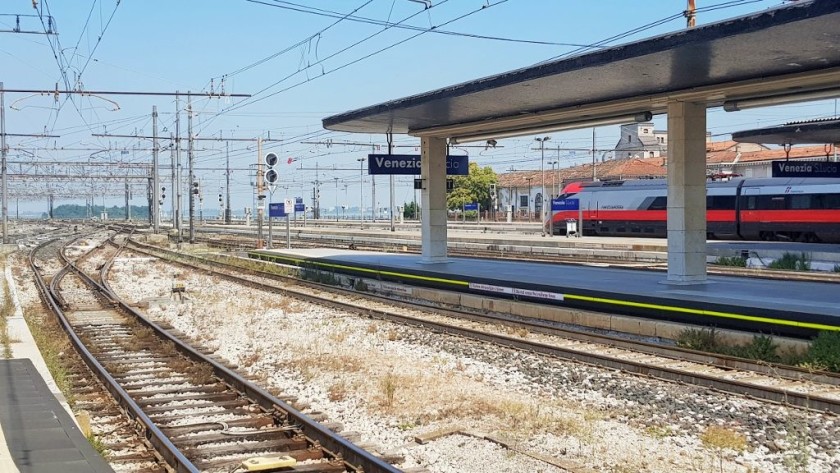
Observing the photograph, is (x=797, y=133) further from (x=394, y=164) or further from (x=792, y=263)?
(x=394, y=164)

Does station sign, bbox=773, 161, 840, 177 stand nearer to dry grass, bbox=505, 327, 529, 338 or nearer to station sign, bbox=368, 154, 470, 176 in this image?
station sign, bbox=368, 154, 470, 176

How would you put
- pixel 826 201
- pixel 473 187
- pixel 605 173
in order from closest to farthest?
pixel 826 201 → pixel 605 173 → pixel 473 187

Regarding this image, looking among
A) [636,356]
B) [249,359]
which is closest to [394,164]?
[249,359]

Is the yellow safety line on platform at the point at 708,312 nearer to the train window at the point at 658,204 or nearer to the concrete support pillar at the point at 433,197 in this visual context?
the concrete support pillar at the point at 433,197

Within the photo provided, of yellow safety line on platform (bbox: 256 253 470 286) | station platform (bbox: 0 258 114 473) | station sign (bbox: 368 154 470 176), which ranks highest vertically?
station sign (bbox: 368 154 470 176)

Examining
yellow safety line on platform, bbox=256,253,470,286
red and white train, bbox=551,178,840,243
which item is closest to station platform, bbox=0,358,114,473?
yellow safety line on platform, bbox=256,253,470,286

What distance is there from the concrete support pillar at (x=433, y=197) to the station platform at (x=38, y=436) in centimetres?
1496

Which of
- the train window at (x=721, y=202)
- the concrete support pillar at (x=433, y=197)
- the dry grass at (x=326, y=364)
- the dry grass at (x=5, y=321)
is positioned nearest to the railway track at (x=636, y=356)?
the dry grass at (x=326, y=364)

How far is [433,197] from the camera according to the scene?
2381cm

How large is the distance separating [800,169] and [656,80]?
10.5 m

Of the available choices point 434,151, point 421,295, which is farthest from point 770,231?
point 421,295

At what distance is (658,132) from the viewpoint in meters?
102

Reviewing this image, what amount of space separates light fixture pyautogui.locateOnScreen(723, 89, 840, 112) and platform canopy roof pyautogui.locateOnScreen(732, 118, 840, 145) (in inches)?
269

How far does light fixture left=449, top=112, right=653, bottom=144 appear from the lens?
736 inches
